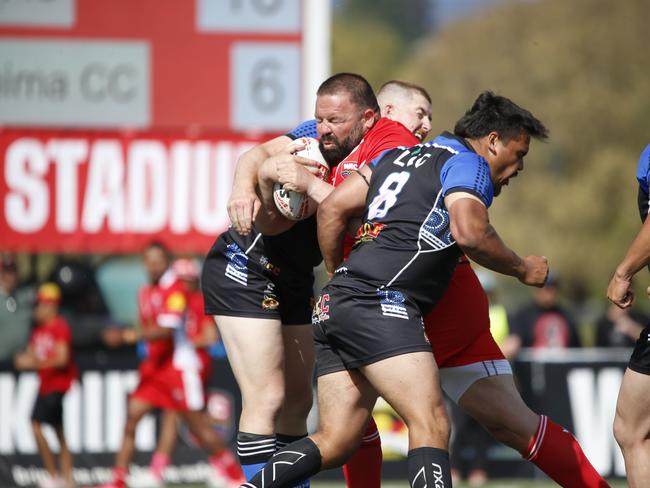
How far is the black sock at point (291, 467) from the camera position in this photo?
546 centimetres

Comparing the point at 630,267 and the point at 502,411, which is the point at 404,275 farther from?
the point at 630,267

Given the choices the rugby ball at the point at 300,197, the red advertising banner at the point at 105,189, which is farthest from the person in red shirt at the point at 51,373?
the rugby ball at the point at 300,197

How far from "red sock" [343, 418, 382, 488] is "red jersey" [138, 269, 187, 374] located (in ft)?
14.7

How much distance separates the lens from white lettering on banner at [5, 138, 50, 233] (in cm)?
1183

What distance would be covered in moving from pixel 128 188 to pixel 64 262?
1198 mm

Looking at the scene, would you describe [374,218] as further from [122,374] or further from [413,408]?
[122,374]

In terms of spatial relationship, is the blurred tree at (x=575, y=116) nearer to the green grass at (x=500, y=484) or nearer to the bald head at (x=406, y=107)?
the green grass at (x=500, y=484)

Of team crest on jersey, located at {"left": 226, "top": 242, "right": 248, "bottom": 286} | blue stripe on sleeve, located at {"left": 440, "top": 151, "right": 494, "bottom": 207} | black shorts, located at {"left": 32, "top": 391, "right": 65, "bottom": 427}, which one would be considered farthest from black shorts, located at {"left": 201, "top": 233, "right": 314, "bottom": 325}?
black shorts, located at {"left": 32, "top": 391, "right": 65, "bottom": 427}

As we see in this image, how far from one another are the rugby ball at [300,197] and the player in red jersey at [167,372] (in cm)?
456

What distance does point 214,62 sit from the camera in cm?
1198

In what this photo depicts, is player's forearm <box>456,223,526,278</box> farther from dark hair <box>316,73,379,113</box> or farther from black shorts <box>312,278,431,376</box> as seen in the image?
dark hair <box>316,73,379,113</box>

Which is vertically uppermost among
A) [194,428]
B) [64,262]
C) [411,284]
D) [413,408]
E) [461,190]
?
[461,190]

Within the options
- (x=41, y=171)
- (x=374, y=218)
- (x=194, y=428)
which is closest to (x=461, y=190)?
(x=374, y=218)

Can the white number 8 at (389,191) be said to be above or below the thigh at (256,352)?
above
